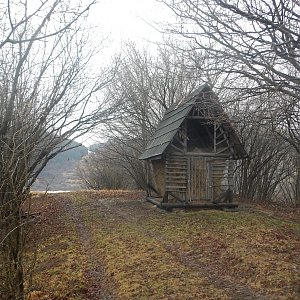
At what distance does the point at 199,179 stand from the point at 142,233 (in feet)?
16.7

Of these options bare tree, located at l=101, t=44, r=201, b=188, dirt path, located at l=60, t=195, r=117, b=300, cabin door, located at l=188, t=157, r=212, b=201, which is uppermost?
bare tree, located at l=101, t=44, r=201, b=188

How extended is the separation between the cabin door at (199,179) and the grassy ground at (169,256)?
100cm

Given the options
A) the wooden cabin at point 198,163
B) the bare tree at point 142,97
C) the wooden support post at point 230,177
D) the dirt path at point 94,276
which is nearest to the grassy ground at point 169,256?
the dirt path at point 94,276

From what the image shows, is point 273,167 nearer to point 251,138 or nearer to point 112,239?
point 251,138

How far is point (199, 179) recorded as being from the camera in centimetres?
1598

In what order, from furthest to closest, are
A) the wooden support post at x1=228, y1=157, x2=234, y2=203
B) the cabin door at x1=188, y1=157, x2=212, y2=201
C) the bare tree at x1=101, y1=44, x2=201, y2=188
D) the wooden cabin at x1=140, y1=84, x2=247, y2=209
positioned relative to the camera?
the bare tree at x1=101, y1=44, x2=201, y2=188 → the wooden support post at x1=228, y1=157, x2=234, y2=203 → the cabin door at x1=188, y1=157, x2=212, y2=201 → the wooden cabin at x1=140, y1=84, x2=247, y2=209

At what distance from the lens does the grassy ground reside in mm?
6891

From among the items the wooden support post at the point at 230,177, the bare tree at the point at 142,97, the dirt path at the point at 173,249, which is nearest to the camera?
the dirt path at the point at 173,249

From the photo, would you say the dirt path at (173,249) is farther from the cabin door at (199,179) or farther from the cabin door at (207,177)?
the cabin door at (207,177)

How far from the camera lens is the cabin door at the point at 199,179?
15852 mm

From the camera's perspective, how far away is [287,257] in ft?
28.2

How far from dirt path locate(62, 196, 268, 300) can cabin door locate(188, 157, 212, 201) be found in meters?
1.60

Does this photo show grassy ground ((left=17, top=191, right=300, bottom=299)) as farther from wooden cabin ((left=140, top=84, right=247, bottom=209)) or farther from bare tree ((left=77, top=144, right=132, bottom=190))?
bare tree ((left=77, top=144, right=132, bottom=190))

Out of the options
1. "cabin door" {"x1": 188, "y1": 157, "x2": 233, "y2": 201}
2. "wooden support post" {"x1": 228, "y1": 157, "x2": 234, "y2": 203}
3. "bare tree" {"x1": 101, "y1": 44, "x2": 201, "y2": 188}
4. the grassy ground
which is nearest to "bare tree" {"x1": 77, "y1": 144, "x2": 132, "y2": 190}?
"bare tree" {"x1": 101, "y1": 44, "x2": 201, "y2": 188}
